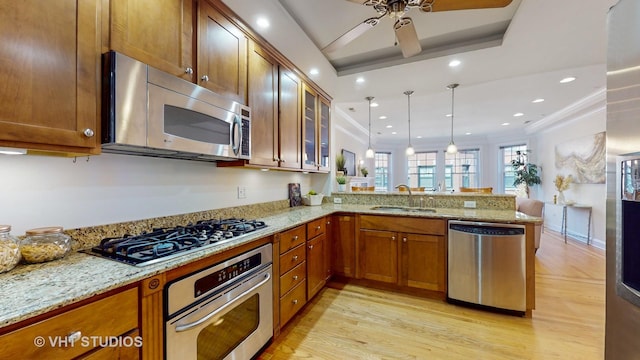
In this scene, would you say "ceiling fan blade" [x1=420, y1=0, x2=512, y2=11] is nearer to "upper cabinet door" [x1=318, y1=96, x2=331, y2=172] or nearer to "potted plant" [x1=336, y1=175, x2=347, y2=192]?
"upper cabinet door" [x1=318, y1=96, x2=331, y2=172]

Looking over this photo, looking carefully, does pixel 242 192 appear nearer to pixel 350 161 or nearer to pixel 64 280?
pixel 64 280

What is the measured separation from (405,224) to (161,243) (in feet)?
7.06

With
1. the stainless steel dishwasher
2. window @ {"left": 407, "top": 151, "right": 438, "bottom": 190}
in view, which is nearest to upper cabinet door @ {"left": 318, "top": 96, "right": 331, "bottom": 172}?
the stainless steel dishwasher

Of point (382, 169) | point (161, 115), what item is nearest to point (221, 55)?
point (161, 115)

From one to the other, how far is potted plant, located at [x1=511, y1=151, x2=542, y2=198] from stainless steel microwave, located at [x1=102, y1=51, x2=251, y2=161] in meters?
7.74

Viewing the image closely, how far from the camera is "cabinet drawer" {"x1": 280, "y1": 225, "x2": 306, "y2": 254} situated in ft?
6.33

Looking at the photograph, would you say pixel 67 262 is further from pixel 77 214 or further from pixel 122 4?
pixel 122 4

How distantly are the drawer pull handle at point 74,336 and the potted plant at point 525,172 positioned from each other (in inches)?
335

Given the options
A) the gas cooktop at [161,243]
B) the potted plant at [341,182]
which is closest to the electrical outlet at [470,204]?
the potted plant at [341,182]

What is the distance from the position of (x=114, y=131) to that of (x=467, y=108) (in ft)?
18.7

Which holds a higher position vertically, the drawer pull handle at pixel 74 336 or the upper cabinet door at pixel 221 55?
the upper cabinet door at pixel 221 55

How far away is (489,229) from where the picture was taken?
2.30 m

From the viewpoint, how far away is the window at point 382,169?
9531 millimetres

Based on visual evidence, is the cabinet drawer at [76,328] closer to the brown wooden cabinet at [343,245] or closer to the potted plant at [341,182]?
the brown wooden cabinet at [343,245]
